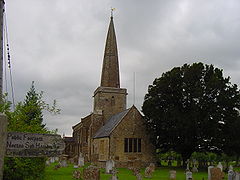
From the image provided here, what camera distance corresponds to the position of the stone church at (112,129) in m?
32.0

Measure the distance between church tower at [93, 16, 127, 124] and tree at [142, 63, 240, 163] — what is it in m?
13.8

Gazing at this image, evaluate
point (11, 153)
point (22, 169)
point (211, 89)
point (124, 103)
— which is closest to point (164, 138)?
point (211, 89)

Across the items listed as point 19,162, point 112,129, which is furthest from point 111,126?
point 19,162

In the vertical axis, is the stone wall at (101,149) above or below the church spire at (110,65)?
below

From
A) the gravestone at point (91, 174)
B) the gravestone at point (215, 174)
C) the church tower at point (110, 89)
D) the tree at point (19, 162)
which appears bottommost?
the gravestone at point (215, 174)

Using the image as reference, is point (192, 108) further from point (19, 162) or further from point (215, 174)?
point (19, 162)

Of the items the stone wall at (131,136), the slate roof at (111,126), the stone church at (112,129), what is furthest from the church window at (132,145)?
the slate roof at (111,126)

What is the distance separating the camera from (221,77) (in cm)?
2808

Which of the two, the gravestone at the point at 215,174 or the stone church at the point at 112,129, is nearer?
the gravestone at the point at 215,174

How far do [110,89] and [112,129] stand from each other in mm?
12320

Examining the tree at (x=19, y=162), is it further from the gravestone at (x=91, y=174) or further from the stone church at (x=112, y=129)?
the stone church at (x=112, y=129)

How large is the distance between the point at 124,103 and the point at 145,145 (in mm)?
12602

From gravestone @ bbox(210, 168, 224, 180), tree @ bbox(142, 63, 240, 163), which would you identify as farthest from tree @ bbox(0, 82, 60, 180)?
tree @ bbox(142, 63, 240, 163)

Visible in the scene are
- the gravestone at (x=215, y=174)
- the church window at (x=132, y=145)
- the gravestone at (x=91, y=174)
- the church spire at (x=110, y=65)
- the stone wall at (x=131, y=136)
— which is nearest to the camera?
the gravestone at (x=91, y=174)
